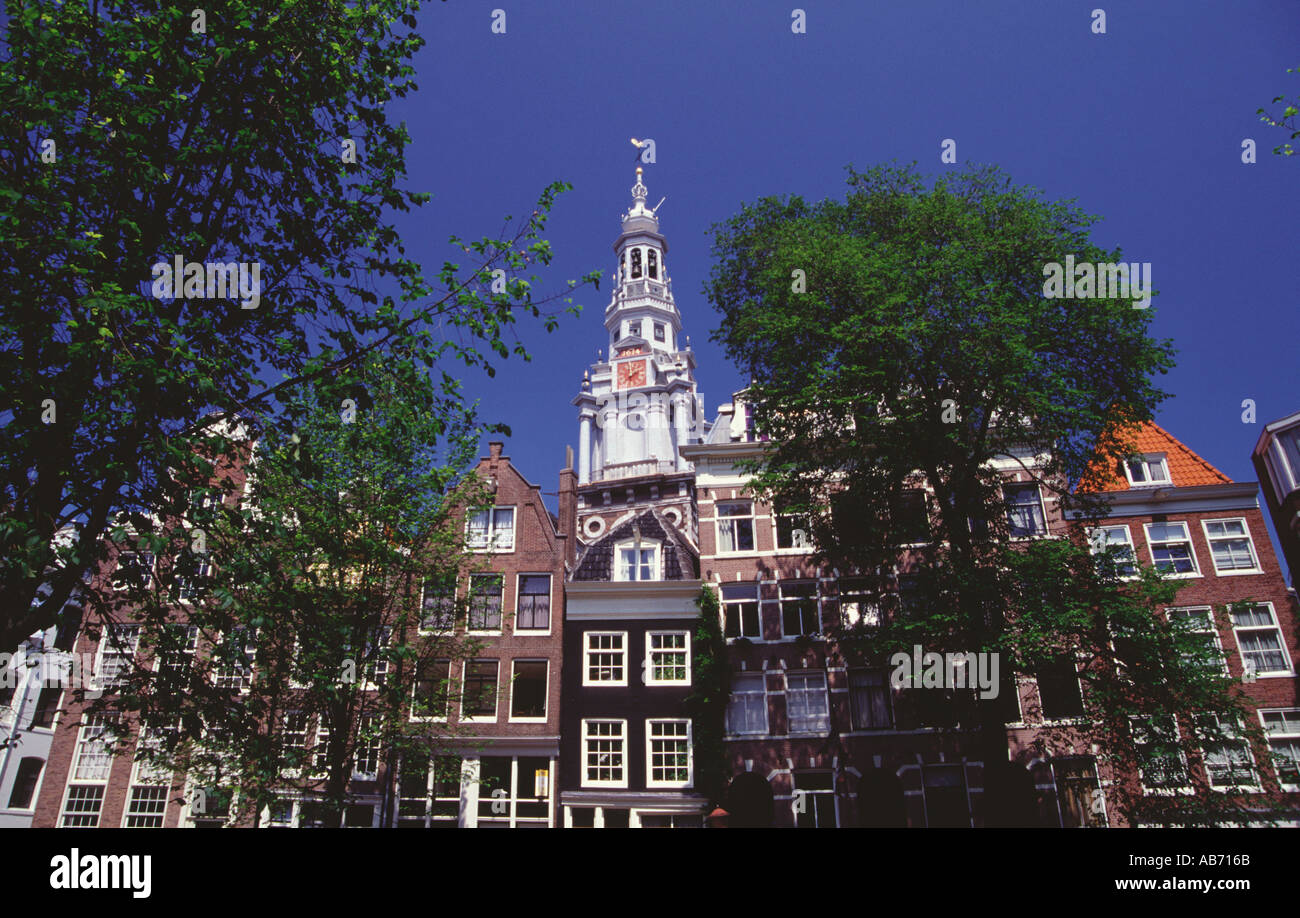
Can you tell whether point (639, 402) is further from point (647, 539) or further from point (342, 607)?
point (342, 607)

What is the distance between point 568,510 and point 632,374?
5322cm

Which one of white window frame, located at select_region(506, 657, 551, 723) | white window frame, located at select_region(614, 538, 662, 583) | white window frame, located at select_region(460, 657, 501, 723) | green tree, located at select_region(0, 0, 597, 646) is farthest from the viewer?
white window frame, located at select_region(614, 538, 662, 583)

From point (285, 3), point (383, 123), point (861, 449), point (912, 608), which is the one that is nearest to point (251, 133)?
point (285, 3)

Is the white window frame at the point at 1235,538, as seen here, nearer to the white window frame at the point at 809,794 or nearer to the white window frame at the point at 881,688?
the white window frame at the point at 881,688

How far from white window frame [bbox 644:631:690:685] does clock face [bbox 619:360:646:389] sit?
5654 centimetres

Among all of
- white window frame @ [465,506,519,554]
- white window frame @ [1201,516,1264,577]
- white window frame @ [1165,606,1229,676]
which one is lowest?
white window frame @ [1165,606,1229,676]

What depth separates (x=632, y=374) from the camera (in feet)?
288

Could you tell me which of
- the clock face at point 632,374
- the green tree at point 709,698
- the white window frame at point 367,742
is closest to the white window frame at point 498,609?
the white window frame at point 367,742

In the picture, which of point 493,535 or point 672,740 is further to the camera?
Answer: point 493,535

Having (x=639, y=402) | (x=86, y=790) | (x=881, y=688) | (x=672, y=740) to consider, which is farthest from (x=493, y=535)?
(x=639, y=402)

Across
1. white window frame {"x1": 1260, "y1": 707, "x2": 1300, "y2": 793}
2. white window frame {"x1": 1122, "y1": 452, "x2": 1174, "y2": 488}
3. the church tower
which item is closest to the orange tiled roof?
white window frame {"x1": 1122, "y1": 452, "x2": 1174, "y2": 488}

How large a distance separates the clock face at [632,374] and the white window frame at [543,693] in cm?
5691

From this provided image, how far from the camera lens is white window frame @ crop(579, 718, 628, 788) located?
99.1 ft

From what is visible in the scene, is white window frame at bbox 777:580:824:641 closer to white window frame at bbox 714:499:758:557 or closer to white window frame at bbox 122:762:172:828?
white window frame at bbox 714:499:758:557
